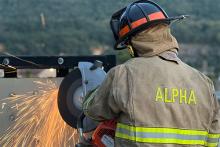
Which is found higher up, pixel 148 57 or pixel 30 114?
pixel 148 57

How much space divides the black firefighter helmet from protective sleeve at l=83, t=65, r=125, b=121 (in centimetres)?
20

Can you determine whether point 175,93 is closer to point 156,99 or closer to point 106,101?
point 156,99

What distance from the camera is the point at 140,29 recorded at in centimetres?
306

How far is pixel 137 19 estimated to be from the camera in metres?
3.11

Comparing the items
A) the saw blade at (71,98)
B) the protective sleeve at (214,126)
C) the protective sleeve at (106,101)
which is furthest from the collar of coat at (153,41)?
the saw blade at (71,98)

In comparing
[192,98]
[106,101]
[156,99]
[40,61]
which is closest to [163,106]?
[156,99]

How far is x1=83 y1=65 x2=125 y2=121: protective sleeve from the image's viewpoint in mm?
2977

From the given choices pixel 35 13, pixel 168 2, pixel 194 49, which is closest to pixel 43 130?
pixel 168 2

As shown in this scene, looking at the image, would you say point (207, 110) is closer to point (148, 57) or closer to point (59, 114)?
point (148, 57)

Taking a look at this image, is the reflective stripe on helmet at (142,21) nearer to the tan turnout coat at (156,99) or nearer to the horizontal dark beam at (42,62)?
the tan turnout coat at (156,99)

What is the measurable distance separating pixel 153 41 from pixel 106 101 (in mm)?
355

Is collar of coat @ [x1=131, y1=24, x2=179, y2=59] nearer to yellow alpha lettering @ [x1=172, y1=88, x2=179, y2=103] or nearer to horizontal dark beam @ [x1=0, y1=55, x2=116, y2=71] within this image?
yellow alpha lettering @ [x1=172, y1=88, x2=179, y2=103]

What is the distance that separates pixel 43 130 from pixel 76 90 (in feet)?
1.66

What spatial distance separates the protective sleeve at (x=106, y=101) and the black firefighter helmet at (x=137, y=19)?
0.20 metres
